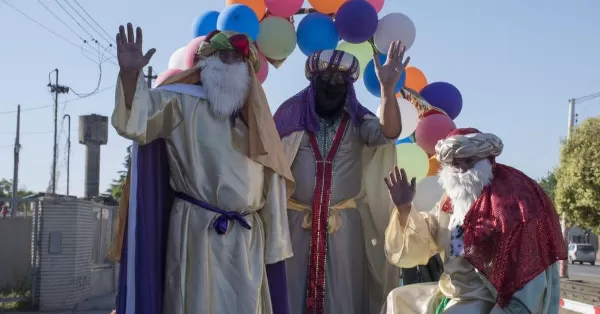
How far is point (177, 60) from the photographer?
5230 millimetres

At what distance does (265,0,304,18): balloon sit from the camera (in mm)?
5410

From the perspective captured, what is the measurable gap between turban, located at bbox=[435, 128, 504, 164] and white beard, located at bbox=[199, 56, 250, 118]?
3.71 ft

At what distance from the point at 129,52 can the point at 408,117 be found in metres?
2.42

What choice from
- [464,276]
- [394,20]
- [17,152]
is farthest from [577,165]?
[17,152]

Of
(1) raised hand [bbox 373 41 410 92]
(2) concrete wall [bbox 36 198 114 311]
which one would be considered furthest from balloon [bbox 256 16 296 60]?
(2) concrete wall [bbox 36 198 114 311]

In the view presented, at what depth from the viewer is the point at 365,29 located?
531 cm

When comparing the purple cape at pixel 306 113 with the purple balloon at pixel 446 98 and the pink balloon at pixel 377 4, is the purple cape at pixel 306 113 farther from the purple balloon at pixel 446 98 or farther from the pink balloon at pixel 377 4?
the pink balloon at pixel 377 4

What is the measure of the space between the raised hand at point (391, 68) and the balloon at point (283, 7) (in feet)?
4.43

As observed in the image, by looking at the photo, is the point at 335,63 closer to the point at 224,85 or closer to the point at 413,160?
the point at 224,85

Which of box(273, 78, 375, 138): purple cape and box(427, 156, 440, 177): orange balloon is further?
box(427, 156, 440, 177): orange balloon

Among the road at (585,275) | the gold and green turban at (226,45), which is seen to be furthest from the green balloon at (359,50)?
the road at (585,275)

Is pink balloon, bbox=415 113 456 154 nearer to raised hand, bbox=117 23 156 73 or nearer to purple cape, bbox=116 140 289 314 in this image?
purple cape, bbox=116 140 289 314

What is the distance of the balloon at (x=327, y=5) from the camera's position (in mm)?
5480

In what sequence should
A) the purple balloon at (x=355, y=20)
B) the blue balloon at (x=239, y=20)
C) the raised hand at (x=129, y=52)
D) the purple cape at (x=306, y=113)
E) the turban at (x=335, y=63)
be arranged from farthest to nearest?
1. the purple balloon at (x=355, y=20)
2. the blue balloon at (x=239, y=20)
3. the purple cape at (x=306, y=113)
4. the turban at (x=335, y=63)
5. the raised hand at (x=129, y=52)
